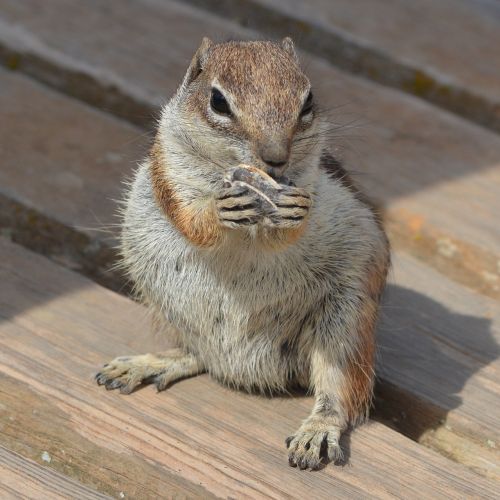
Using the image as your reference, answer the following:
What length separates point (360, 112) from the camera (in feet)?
12.6

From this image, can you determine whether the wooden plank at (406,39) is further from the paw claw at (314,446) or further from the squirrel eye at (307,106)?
the paw claw at (314,446)

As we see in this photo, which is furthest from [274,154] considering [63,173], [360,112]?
[360,112]

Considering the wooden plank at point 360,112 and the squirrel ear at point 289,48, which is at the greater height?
the squirrel ear at point 289,48

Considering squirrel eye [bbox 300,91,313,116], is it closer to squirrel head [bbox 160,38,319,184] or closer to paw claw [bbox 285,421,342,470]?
squirrel head [bbox 160,38,319,184]

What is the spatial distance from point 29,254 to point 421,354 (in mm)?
1100

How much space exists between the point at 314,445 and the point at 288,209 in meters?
0.53

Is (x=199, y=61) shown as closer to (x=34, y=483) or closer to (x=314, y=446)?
(x=314, y=446)

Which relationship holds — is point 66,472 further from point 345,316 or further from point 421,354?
point 421,354

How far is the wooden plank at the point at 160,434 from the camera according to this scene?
238 cm

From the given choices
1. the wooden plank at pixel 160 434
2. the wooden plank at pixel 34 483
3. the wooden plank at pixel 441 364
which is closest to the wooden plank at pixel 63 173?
the wooden plank at pixel 160 434

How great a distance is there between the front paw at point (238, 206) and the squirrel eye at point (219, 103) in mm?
180

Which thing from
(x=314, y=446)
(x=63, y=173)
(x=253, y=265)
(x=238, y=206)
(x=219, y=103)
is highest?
(x=219, y=103)

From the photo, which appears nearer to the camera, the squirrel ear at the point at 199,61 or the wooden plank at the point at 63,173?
the squirrel ear at the point at 199,61

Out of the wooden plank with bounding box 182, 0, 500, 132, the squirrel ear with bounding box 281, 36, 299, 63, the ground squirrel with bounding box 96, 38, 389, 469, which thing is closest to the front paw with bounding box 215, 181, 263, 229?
the ground squirrel with bounding box 96, 38, 389, 469
